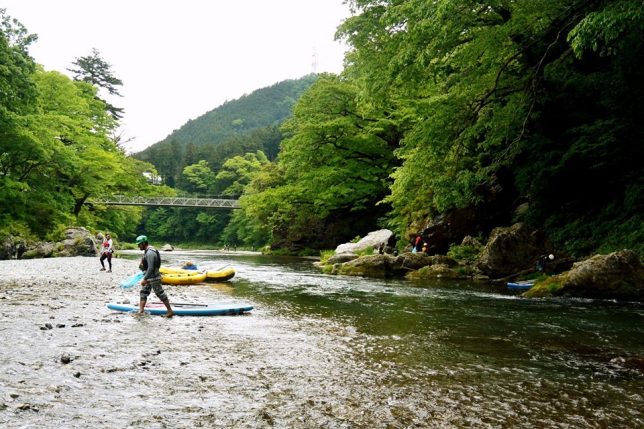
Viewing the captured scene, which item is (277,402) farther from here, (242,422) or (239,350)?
(239,350)

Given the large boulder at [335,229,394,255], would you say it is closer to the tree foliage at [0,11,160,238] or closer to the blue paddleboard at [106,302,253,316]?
the blue paddleboard at [106,302,253,316]

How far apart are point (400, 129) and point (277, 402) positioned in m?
28.8

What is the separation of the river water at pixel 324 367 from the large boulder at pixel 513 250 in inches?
248

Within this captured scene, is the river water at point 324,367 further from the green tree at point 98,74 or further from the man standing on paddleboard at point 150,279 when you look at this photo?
the green tree at point 98,74

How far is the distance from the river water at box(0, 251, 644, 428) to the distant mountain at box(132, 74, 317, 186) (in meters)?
95.4

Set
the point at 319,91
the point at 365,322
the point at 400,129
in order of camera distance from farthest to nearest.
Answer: the point at 319,91, the point at 400,129, the point at 365,322

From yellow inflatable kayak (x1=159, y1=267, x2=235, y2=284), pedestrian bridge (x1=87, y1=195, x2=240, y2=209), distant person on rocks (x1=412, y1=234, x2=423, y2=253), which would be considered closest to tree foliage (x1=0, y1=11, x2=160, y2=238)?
yellow inflatable kayak (x1=159, y1=267, x2=235, y2=284)

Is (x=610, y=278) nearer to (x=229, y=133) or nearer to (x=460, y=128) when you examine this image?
(x=460, y=128)

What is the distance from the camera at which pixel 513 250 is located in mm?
17422

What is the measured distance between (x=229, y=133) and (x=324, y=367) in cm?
16326

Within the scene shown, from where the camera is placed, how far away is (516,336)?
Result: 7891mm

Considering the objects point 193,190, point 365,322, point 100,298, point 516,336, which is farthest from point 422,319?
point 193,190

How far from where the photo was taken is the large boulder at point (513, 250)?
17125 millimetres

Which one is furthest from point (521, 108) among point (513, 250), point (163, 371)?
point (163, 371)
